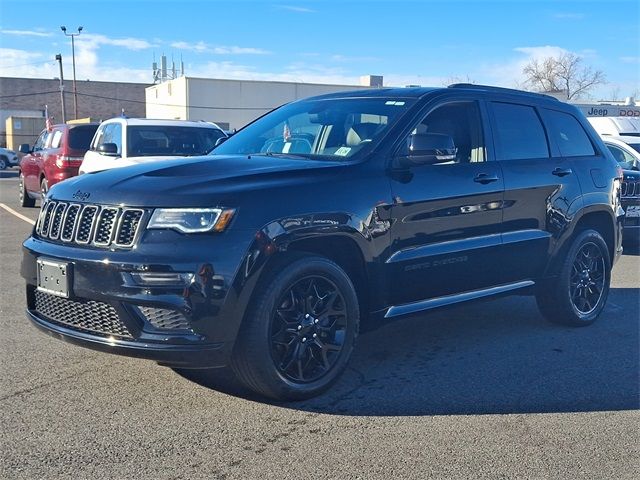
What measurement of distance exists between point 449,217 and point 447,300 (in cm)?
58

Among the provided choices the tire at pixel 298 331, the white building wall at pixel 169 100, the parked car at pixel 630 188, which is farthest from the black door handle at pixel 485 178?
the white building wall at pixel 169 100

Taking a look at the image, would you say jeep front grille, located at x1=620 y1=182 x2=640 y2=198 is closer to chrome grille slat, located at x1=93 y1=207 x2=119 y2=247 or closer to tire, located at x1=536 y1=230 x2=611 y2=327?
tire, located at x1=536 y1=230 x2=611 y2=327

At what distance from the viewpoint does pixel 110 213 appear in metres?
4.09

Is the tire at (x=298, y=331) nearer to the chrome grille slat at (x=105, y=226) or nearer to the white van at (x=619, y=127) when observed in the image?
the chrome grille slat at (x=105, y=226)

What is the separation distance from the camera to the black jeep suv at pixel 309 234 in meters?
3.93

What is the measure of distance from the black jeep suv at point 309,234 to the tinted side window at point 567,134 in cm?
12

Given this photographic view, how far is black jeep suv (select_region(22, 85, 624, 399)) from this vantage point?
155 inches

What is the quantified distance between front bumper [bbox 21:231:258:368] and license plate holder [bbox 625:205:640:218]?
8.47 metres

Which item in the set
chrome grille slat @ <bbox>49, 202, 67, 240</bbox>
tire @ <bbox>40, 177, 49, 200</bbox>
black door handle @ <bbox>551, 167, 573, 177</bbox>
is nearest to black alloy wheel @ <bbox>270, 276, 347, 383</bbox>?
chrome grille slat @ <bbox>49, 202, 67, 240</bbox>

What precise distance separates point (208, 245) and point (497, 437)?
1.83 m

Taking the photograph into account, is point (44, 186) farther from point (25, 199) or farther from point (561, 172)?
point (561, 172)

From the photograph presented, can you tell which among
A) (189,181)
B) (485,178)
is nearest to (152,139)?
(485,178)

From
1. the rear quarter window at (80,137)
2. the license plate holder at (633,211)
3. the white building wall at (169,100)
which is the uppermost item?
the white building wall at (169,100)

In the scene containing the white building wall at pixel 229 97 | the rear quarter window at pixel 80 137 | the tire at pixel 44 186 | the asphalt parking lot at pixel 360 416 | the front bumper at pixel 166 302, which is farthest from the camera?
the white building wall at pixel 229 97
